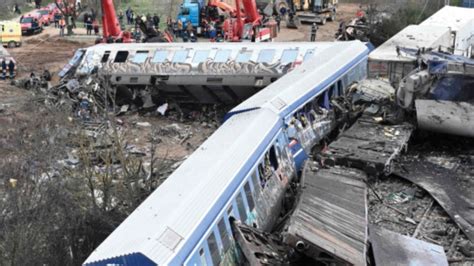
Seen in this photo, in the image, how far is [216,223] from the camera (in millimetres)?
9094

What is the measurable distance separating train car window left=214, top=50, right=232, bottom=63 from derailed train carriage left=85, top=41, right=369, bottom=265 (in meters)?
5.61

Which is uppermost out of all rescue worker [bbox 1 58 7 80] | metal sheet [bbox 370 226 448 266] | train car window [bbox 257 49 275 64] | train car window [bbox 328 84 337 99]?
train car window [bbox 257 49 275 64]

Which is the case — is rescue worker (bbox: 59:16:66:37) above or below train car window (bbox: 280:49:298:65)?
below

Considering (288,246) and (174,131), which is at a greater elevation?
(288,246)

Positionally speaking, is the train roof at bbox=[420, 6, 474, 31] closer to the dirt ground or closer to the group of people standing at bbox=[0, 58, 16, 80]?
the dirt ground

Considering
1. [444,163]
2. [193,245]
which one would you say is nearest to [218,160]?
[193,245]

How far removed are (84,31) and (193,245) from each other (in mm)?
36583

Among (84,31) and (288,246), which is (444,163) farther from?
(84,31)

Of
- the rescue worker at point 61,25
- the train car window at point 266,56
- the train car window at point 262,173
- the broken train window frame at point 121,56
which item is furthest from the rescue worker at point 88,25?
the train car window at point 262,173

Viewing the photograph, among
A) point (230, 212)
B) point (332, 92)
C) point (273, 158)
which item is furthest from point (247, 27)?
point (230, 212)

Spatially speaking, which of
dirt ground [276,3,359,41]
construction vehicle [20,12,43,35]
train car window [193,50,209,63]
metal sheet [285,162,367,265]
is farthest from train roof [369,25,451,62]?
construction vehicle [20,12,43,35]

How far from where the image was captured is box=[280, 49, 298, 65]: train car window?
22.2 m

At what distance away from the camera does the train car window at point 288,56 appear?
72.9 feet

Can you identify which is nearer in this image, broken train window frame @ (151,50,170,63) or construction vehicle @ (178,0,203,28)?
broken train window frame @ (151,50,170,63)
